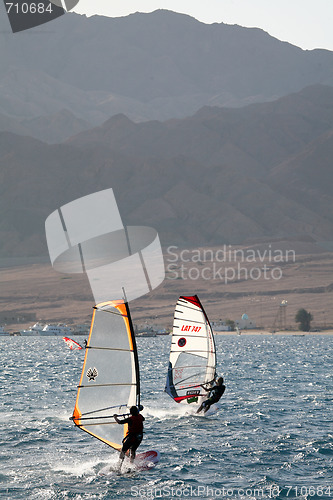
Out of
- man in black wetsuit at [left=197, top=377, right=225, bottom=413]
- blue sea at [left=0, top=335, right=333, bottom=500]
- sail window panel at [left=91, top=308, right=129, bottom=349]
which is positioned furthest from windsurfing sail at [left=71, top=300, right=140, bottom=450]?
man in black wetsuit at [left=197, top=377, right=225, bottom=413]

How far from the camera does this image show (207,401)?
1497 inches

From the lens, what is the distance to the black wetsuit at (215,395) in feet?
121

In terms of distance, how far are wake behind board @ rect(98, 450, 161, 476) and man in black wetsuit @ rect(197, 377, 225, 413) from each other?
1012 centimetres

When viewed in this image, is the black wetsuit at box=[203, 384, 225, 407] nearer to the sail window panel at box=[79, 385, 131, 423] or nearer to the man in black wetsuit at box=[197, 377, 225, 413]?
the man in black wetsuit at box=[197, 377, 225, 413]

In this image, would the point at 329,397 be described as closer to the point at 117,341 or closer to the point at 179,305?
the point at 179,305

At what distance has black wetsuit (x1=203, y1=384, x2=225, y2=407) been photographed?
37000 millimetres

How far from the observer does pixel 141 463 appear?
2658 centimetres

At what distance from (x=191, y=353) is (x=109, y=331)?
13877 millimetres

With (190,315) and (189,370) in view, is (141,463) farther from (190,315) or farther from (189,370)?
(190,315)

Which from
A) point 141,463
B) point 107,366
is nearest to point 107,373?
point 107,366

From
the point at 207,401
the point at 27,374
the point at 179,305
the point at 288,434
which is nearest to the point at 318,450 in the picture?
the point at 288,434

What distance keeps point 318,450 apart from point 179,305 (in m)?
11.1

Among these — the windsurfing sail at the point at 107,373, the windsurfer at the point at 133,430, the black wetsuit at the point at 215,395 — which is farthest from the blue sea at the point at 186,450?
the windsurfing sail at the point at 107,373

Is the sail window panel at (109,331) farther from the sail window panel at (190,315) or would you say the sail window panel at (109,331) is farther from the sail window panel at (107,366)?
the sail window panel at (190,315)
